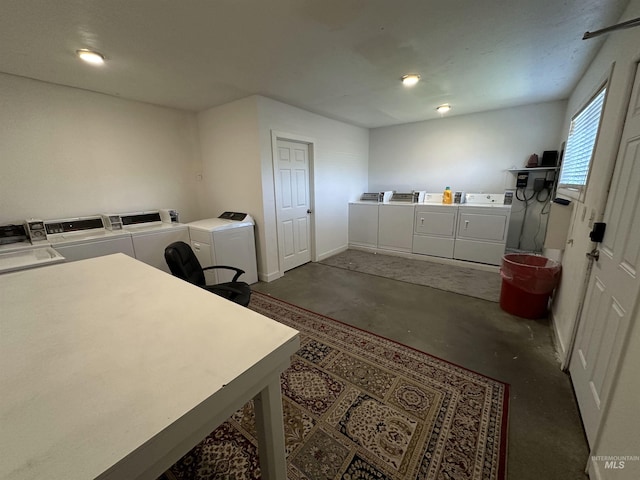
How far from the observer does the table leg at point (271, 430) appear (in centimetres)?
83

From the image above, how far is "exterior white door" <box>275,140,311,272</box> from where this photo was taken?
12.1ft

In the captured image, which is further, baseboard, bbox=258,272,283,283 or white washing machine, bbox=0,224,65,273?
baseboard, bbox=258,272,283,283

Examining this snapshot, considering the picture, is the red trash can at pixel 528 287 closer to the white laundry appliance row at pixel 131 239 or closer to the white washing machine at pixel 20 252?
the white laundry appliance row at pixel 131 239

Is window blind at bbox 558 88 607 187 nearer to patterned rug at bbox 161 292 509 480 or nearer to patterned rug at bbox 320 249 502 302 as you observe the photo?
patterned rug at bbox 320 249 502 302

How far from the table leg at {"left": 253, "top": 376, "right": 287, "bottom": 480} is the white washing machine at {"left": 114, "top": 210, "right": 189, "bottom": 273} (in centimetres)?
278

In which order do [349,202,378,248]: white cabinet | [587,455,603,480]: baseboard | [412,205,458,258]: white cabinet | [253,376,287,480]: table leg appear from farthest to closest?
[349,202,378,248]: white cabinet < [412,205,458,258]: white cabinet < [587,455,603,480]: baseboard < [253,376,287,480]: table leg

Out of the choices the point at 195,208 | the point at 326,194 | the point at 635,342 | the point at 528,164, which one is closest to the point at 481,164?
Answer: the point at 528,164

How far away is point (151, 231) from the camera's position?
3021mm

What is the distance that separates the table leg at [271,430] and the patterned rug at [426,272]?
2971mm

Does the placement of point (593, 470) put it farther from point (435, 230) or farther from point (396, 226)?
point (396, 226)

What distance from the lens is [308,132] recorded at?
13.0 ft

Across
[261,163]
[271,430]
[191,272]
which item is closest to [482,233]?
[261,163]

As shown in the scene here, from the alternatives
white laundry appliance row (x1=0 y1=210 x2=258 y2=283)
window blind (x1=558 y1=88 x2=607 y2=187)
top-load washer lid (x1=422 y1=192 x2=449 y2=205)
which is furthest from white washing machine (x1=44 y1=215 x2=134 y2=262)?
top-load washer lid (x1=422 y1=192 x2=449 y2=205)

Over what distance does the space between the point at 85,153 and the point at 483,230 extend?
5.36 m
